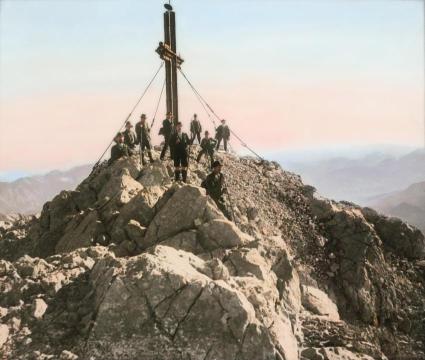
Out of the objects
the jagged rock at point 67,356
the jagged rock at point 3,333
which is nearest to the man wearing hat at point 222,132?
the jagged rock at point 3,333

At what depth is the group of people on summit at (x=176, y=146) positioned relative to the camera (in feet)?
58.0

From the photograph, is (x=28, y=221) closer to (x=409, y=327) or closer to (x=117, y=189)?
(x=117, y=189)

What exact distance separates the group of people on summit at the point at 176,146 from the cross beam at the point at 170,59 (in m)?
1.00

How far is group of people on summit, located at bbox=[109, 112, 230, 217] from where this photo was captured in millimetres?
17672

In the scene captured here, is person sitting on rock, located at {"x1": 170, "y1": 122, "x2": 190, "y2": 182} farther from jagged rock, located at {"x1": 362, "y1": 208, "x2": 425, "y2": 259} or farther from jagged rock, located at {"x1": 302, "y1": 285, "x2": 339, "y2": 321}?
jagged rock, located at {"x1": 362, "y1": 208, "x2": 425, "y2": 259}

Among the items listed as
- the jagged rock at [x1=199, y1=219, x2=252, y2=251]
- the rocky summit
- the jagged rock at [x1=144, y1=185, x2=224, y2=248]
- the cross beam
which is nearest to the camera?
the rocky summit

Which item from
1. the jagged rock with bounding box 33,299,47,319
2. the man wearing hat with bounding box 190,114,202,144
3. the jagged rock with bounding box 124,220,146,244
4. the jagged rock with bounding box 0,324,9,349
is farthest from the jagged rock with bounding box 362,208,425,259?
the jagged rock with bounding box 0,324,9,349

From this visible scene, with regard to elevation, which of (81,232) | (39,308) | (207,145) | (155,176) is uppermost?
(207,145)

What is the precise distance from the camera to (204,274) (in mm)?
12477

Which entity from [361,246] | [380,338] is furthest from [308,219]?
[380,338]

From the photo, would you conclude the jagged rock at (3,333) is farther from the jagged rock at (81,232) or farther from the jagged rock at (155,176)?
the jagged rock at (155,176)

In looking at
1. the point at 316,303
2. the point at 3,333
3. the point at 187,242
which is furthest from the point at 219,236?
the point at 3,333

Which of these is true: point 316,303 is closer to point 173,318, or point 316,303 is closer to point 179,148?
point 173,318

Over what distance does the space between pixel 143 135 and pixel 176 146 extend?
9.07ft
